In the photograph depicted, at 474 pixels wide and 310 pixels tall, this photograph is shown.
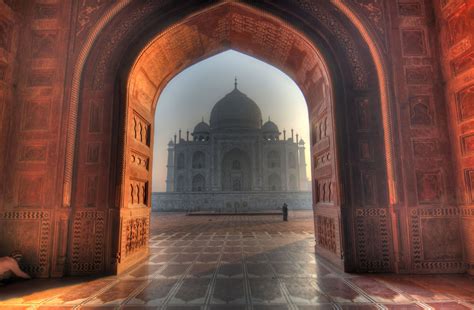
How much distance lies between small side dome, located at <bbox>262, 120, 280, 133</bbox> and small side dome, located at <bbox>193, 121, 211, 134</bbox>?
733 cm

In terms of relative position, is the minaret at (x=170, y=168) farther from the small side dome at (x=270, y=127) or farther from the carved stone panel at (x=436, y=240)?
the carved stone panel at (x=436, y=240)

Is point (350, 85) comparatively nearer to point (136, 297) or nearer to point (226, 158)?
point (136, 297)

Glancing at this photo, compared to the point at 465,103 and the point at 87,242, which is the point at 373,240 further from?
the point at 87,242

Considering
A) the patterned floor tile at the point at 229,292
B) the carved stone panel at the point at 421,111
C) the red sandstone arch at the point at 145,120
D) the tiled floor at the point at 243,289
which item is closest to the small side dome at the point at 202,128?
the red sandstone arch at the point at 145,120

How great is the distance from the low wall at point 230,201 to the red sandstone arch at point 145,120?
69.3ft

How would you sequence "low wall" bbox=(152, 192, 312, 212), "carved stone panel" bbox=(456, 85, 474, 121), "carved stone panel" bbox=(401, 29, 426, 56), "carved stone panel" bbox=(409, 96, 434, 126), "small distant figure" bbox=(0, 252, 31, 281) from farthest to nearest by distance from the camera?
"low wall" bbox=(152, 192, 312, 212), "carved stone panel" bbox=(401, 29, 426, 56), "carved stone panel" bbox=(409, 96, 434, 126), "carved stone panel" bbox=(456, 85, 474, 121), "small distant figure" bbox=(0, 252, 31, 281)

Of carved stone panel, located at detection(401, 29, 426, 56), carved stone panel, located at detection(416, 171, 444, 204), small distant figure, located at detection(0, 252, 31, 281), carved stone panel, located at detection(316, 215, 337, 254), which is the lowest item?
small distant figure, located at detection(0, 252, 31, 281)

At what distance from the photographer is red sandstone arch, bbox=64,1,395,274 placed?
4.38 meters

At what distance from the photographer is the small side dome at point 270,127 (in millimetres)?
35875

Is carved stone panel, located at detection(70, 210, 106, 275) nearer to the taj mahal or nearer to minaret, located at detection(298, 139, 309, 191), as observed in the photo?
the taj mahal

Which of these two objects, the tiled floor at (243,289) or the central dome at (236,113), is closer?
the tiled floor at (243,289)

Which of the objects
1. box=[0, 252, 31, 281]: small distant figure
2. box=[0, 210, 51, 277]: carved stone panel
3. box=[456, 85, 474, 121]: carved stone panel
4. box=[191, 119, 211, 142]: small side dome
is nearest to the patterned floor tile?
box=[0, 210, 51, 277]: carved stone panel

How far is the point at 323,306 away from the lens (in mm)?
2875

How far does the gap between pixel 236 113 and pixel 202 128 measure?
5.23 metres
